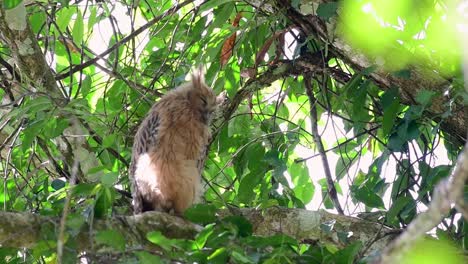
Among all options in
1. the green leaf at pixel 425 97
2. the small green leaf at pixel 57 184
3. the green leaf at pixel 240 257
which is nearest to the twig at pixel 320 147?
the green leaf at pixel 425 97

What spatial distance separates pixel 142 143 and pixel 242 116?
0.85 metres

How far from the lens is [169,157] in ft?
16.0

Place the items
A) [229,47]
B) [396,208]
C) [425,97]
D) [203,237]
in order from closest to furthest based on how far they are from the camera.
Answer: [203,237] < [425,97] < [396,208] < [229,47]

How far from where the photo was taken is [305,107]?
6.32m

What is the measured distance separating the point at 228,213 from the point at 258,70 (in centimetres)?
134

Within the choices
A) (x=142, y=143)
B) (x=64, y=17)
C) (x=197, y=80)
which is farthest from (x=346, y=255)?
(x=64, y=17)

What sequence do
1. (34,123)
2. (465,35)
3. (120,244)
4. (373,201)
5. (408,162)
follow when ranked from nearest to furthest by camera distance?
(465,35), (120,244), (373,201), (34,123), (408,162)

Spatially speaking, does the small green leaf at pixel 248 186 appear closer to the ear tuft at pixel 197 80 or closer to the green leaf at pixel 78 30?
the ear tuft at pixel 197 80

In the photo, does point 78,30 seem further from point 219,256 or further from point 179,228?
point 219,256

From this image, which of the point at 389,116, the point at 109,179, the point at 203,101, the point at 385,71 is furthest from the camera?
the point at 203,101

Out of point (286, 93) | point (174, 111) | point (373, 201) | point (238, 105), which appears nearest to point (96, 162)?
point (174, 111)

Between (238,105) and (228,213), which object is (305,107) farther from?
(228,213)

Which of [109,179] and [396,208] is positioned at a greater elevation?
[109,179]

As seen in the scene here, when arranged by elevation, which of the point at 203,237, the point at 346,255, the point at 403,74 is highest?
the point at 403,74
